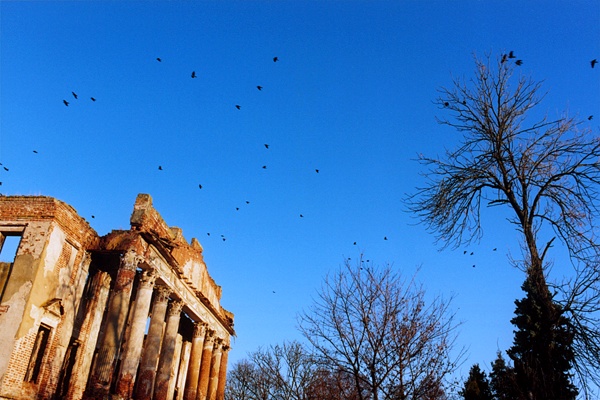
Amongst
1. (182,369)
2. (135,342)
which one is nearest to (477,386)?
(182,369)

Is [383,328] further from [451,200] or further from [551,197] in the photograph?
[551,197]

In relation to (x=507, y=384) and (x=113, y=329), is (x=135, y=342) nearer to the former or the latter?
(x=113, y=329)

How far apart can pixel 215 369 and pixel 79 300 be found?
1239cm

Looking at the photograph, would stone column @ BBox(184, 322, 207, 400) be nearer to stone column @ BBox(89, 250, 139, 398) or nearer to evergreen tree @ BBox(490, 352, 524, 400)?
stone column @ BBox(89, 250, 139, 398)

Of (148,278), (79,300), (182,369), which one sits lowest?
(182,369)

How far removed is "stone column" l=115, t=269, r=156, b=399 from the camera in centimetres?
1548

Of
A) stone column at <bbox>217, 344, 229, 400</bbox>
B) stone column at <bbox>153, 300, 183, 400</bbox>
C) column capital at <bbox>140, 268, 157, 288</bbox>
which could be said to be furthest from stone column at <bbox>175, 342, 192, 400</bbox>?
column capital at <bbox>140, 268, 157, 288</bbox>

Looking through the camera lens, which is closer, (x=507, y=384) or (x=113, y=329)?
(x=507, y=384)

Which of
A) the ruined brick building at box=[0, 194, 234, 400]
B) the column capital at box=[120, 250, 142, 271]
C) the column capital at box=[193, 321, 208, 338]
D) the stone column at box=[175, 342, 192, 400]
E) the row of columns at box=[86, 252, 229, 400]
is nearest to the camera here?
the ruined brick building at box=[0, 194, 234, 400]

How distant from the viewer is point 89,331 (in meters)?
17.7

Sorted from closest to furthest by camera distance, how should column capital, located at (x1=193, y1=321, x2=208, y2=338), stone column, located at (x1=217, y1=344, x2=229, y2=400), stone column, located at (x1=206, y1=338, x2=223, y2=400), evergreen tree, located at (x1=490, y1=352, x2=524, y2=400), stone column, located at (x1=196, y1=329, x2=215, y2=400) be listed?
evergreen tree, located at (x1=490, y1=352, x2=524, y2=400) < stone column, located at (x1=196, y1=329, x2=215, y2=400) < column capital, located at (x1=193, y1=321, x2=208, y2=338) < stone column, located at (x1=206, y1=338, x2=223, y2=400) < stone column, located at (x1=217, y1=344, x2=229, y2=400)

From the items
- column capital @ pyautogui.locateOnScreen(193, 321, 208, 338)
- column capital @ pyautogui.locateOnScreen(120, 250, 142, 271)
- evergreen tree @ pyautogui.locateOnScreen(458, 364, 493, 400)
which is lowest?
evergreen tree @ pyautogui.locateOnScreen(458, 364, 493, 400)

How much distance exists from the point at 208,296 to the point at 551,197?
21.4m

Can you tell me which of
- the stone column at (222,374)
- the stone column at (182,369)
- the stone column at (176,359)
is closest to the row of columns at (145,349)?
the stone column at (222,374)
